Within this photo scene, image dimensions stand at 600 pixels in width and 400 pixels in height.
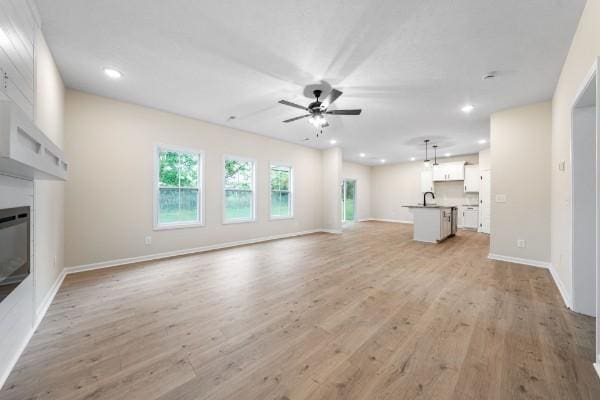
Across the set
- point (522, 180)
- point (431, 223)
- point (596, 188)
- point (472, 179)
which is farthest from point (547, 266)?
point (472, 179)

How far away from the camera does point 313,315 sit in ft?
7.50

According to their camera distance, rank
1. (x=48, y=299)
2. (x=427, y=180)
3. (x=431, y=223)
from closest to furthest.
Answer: (x=48, y=299) → (x=431, y=223) → (x=427, y=180)

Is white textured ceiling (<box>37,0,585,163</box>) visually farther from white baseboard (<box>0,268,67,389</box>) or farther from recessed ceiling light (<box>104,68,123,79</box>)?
white baseboard (<box>0,268,67,389</box>)

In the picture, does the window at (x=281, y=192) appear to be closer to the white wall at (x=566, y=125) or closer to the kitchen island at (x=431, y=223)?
the kitchen island at (x=431, y=223)

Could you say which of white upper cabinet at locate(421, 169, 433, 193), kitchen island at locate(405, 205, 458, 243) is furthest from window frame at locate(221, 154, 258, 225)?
white upper cabinet at locate(421, 169, 433, 193)

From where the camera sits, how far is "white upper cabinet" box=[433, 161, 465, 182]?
836cm

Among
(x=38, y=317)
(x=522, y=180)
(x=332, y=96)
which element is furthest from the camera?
(x=522, y=180)

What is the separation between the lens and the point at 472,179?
8.16m

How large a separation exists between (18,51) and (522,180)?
643 centimetres

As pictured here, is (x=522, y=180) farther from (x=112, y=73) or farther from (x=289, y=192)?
(x=112, y=73)

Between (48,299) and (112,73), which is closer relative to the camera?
(48,299)

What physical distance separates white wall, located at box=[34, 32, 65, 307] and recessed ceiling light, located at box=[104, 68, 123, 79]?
1.65 ft

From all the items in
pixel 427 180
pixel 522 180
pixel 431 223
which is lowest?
pixel 431 223

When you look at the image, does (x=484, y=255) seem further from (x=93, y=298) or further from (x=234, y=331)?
(x=93, y=298)
